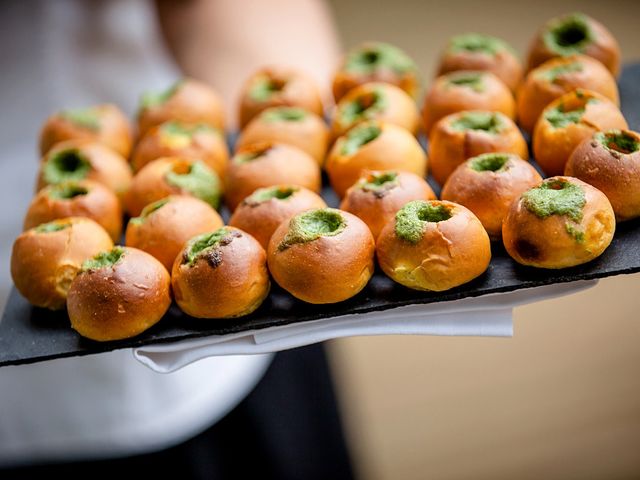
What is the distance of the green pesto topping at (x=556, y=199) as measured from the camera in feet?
2.39

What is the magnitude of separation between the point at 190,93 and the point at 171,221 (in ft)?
1.01

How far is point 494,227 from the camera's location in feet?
2.64

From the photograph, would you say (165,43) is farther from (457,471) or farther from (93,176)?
(457,471)

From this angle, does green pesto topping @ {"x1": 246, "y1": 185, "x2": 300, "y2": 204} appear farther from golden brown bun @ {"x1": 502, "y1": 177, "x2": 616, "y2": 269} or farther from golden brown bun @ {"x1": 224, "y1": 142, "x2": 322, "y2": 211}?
golden brown bun @ {"x1": 502, "y1": 177, "x2": 616, "y2": 269}

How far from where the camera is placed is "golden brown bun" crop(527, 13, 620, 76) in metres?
1.00

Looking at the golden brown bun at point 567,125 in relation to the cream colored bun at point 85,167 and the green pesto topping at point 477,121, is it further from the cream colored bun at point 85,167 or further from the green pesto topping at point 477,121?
the cream colored bun at point 85,167

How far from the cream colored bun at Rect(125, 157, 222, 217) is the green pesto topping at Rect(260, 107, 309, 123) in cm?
11

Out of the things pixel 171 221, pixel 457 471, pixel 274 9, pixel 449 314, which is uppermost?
pixel 274 9

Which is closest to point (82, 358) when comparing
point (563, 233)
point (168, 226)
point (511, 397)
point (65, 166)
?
point (65, 166)

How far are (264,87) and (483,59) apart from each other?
0.97ft

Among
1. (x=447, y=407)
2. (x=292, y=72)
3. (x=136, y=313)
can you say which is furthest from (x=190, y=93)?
(x=447, y=407)

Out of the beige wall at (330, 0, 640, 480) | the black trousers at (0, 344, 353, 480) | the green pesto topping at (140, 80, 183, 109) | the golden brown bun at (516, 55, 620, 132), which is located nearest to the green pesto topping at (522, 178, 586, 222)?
the golden brown bun at (516, 55, 620, 132)

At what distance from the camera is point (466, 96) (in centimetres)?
96

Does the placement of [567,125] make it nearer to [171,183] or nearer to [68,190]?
[171,183]
